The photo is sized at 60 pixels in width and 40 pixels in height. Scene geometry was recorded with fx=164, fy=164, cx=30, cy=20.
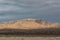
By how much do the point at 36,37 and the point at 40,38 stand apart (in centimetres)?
9

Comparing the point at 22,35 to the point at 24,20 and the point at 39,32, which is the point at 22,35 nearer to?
the point at 39,32

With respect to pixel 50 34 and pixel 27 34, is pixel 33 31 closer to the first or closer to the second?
pixel 27 34

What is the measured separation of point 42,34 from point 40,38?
119 mm

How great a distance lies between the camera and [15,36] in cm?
361

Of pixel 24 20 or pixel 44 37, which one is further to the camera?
pixel 24 20

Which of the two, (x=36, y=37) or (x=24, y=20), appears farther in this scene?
(x=24, y=20)

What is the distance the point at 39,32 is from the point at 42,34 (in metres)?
0.08

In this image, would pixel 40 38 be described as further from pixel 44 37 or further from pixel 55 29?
pixel 55 29

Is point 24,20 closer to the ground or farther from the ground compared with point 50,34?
farther from the ground

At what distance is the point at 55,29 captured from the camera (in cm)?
351

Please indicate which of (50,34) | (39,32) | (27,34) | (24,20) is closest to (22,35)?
(27,34)

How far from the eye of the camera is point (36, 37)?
3607 millimetres

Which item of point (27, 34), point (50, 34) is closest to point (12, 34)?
point (27, 34)

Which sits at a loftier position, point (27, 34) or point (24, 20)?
point (24, 20)
